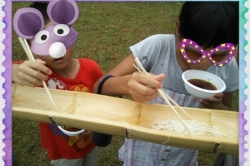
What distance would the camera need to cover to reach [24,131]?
6.07ft

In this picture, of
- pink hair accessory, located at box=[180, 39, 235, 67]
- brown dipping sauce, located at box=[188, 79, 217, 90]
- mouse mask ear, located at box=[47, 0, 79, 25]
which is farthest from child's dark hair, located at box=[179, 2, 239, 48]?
mouse mask ear, located at box=[47, 0, 79, 25]

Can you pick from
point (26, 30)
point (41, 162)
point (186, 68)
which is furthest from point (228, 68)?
point (41, 162)

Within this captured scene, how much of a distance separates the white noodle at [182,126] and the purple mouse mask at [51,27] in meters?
0.33

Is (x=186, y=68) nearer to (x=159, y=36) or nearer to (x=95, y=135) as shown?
(x=159, y=36)

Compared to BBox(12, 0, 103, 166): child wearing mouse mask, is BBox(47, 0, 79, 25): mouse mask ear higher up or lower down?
higher up

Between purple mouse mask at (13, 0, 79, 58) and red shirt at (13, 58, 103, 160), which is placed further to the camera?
red shirt at (13, 58, 103, 160)

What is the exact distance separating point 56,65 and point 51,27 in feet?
0.79

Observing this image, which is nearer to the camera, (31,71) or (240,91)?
(240,91)

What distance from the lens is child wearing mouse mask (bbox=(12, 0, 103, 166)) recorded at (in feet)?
2.37

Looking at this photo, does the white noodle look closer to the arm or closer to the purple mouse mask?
the arm

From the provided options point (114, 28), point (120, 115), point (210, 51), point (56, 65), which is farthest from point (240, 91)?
point (114, 28)

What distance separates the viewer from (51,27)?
0.78 meters

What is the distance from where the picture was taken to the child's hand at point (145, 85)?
67cm

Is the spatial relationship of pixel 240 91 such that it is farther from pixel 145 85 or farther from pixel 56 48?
pixel 56 48
